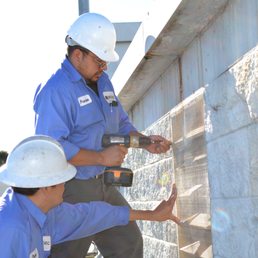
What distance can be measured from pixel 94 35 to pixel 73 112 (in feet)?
1.91

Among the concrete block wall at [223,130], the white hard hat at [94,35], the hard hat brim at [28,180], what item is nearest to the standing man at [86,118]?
the white hard hat at [94,35]

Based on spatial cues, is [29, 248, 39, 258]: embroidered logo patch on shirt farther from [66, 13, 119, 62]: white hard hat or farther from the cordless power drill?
[66, 13, 119, 62]: white hard hat

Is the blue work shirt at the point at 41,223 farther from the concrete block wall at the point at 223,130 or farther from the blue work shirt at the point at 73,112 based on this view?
the concrete block wall at the point at 223,130

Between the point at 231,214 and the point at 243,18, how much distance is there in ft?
4.06

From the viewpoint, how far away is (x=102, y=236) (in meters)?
4.43

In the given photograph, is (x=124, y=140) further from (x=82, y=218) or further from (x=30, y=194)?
(x=30, y=194)

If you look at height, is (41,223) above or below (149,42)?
below

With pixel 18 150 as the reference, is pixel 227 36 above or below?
above

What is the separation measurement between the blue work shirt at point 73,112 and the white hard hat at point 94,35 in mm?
180

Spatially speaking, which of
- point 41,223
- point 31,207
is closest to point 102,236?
point 41,223

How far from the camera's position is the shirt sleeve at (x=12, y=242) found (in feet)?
9.13

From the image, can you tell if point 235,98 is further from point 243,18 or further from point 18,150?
point 18,150

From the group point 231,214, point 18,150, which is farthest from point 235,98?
point 18,150

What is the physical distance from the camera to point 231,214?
376cm
